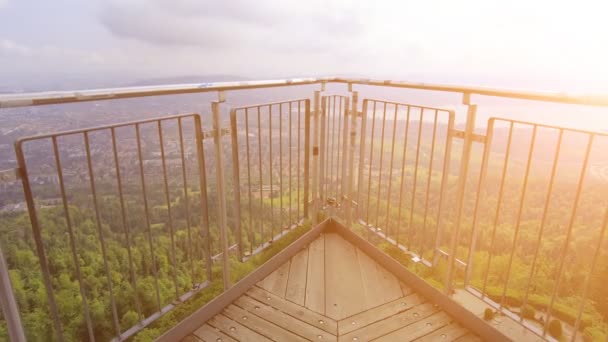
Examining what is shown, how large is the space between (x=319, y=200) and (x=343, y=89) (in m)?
1.17

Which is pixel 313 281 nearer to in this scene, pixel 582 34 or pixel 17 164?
pixel 17 164

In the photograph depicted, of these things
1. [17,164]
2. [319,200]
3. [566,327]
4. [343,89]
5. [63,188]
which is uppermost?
[343,89]

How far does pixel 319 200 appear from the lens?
3373 millimetres

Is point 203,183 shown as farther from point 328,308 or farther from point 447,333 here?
point 447,333

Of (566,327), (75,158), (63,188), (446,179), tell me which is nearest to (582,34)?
(446,179)

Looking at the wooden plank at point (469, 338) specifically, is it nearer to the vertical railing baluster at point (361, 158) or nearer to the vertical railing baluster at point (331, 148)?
the vertical railing baluster at point (361, 158)

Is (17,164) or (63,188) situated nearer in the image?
(17,164)

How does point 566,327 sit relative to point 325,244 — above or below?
below

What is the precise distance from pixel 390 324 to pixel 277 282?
886 millimetres

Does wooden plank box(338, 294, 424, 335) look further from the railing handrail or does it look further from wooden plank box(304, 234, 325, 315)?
the railing handrail

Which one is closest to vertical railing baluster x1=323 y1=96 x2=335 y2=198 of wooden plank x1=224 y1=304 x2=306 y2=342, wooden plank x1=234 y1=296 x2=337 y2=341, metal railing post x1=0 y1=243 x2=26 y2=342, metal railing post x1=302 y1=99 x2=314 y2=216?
metal railing post x1=302 y1=99 x2=314 y2=216

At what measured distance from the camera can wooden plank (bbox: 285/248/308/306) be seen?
233cm

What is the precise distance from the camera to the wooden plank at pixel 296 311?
207 cm

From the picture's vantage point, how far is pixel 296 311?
7.22 feet
